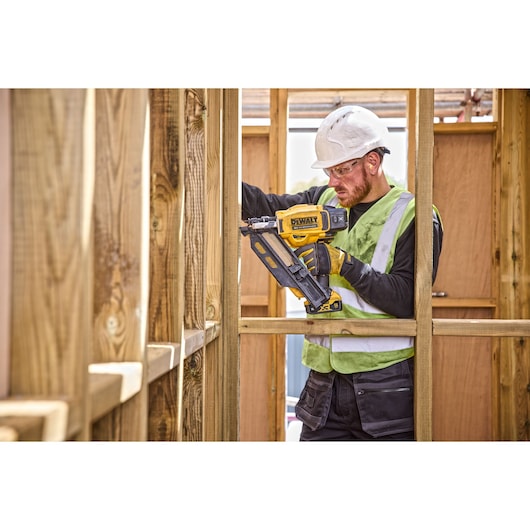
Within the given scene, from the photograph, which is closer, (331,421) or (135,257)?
(135,257)

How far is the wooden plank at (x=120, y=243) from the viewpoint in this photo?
113 cm

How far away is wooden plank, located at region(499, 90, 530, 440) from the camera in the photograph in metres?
3.87

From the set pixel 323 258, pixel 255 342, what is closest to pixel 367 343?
pixel 323 258

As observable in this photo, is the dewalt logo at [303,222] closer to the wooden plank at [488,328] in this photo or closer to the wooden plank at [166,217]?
the wooden plank at [488,328]

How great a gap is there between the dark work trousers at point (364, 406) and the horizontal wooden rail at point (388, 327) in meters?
0.38

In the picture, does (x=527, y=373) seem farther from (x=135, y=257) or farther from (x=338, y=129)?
(x=135, y=257)

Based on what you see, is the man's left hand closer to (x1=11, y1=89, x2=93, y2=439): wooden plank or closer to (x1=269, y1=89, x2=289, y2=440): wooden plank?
(x1=269, y1=89, x2=289, y2=440): wooden plank

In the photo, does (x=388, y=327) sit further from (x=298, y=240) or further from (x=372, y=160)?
(x=372, y=160)

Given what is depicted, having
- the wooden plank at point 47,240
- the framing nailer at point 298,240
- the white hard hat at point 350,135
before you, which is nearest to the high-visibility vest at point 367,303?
the framing nailer at point 298,240

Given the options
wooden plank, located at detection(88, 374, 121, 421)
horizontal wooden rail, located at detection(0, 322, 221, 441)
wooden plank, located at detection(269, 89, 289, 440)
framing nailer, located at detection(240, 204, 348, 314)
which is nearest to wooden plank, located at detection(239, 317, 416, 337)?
framing nailer, located at detection(240, 204, 348, 314)

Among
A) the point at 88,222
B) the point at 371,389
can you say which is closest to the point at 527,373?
the point at 371,389

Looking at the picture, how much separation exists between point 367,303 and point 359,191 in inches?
21.7

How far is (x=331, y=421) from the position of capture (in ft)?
8.98

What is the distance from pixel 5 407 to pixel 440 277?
3899 mm
